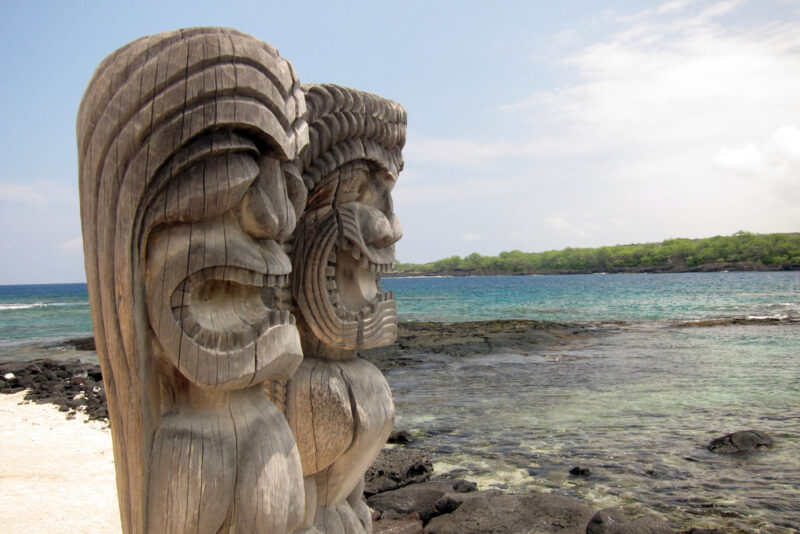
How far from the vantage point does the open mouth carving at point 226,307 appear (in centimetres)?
185

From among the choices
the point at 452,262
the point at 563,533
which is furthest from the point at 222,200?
the point at 452,262

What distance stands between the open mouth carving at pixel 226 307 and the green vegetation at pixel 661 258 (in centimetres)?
8052

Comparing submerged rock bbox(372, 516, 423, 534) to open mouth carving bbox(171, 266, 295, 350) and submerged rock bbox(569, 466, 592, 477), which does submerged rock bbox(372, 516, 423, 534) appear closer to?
submerged rock bbox(569, 466, 592, 477)

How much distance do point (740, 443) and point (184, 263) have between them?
748cm

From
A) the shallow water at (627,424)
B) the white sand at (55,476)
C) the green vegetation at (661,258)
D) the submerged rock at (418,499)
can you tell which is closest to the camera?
the white sand at (55,476)

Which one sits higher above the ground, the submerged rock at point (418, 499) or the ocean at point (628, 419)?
the submerged rock at point (418, 499)

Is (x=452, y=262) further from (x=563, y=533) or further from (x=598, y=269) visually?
(x=563, y=533)

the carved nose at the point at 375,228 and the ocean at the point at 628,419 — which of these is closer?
the carved nose at the point at 375,228

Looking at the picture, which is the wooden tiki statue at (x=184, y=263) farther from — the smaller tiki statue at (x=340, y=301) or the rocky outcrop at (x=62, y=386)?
the rocky outcrop at (x=62, y=386)

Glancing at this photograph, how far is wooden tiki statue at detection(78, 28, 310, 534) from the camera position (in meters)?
1.80

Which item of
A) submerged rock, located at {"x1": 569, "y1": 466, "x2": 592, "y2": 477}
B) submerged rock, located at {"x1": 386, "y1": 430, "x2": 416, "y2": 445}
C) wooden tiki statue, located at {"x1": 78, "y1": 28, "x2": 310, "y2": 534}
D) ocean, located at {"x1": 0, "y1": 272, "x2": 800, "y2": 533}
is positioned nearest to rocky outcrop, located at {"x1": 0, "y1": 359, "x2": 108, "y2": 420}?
submerged rock, located at {"x1": 386, "y1": 430, "x2": 416, "y2": 445}

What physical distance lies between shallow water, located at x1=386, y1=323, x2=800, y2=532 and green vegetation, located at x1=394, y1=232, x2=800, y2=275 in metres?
69.1

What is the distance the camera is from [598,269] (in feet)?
343

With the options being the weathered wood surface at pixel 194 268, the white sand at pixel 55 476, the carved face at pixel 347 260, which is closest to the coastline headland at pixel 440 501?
the white sand at pixel 55 476
